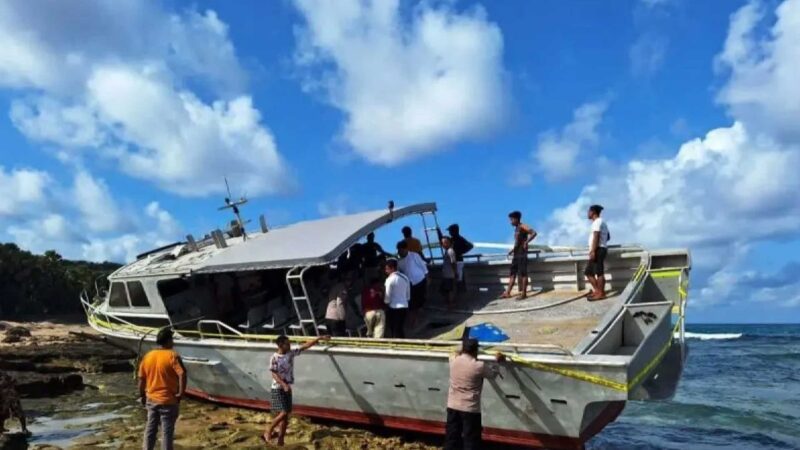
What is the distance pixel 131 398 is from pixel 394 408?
7.51 m

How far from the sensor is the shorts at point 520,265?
39.1ft

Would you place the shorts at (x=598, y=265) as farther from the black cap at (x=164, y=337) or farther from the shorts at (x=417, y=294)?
the black cap at (x=164, y=337)

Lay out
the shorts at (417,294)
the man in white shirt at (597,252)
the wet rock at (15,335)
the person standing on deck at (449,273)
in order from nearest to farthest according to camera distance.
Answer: the man in white shirt at (597,252) < the shorts at (417,294) < the person standing on deck at (449,273) < the wet rock at (15,335)

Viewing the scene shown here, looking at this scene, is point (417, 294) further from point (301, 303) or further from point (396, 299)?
point (301, 303)

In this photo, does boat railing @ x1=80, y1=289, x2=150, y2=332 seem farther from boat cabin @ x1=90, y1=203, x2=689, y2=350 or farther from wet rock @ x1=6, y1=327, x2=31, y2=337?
wet rock @ x1=6, y1=327, x2=31, y2=337

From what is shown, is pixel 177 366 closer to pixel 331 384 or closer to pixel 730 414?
pixel 331 384

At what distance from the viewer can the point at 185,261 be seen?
13312 millimetres

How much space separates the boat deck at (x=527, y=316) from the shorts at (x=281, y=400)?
2.81 meters

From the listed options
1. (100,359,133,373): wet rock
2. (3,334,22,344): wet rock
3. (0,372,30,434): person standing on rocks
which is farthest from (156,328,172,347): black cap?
(3,334,22,344): wet rock

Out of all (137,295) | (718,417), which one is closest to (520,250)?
(137,295)

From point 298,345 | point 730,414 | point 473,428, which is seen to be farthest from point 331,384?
point 730,414

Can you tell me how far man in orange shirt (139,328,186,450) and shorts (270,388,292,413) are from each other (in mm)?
1536

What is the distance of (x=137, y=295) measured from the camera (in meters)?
13.5

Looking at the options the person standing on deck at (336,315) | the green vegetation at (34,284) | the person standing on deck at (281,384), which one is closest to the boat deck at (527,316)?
the person standing on deck at (336,315)
